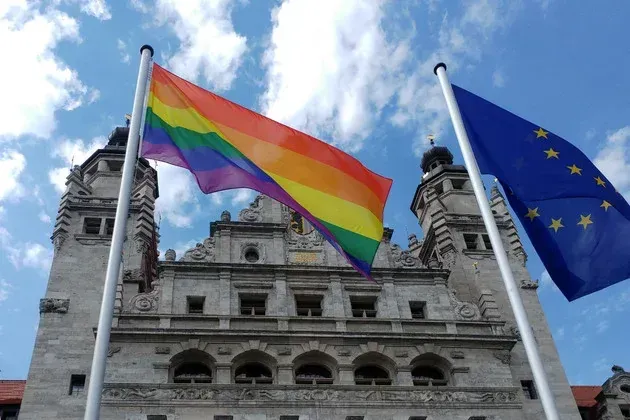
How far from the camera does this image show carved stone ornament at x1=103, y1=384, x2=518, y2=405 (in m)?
28.3

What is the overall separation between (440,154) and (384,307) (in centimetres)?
1787

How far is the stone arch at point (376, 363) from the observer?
30.9 meters

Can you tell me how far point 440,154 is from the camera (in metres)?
49.0

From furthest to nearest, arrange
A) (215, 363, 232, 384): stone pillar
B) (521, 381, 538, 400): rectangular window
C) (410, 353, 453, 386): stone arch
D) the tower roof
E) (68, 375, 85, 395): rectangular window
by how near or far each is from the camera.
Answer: the tower roof, (521, 381, 538, 400): rectangular window, (410, 353, 453, 386): stone arch, (68, 375, 85, 395): rectangular window, (215, 363, 232, 384): stone pillar

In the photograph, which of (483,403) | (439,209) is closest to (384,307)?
(483,403)

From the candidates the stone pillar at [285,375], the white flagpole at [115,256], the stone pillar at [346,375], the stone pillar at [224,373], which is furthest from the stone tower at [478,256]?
the white flagpole at [115,256]

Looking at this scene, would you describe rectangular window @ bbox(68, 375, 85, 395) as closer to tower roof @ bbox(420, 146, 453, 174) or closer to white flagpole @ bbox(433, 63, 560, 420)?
white flagpole @ bbox(433, 63, 560, 420)

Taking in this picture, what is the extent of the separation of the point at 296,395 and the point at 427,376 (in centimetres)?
587

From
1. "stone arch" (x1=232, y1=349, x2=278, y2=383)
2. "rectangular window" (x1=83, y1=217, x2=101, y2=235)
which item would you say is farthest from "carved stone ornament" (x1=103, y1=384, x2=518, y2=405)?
"rectangular window" (x1=83, y1=217, x2=101, y2=235)

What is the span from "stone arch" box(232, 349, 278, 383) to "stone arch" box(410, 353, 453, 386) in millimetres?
5639

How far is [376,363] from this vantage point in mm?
31297

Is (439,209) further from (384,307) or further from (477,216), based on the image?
(384,307)

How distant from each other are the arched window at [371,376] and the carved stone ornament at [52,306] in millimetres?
12691

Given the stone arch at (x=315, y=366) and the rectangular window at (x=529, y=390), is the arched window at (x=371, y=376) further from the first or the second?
the rectangular window at (x=529, y=390)
